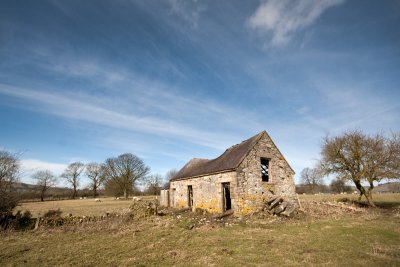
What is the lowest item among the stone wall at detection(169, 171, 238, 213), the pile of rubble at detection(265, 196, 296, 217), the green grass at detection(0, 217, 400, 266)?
the green grass at detection(0, 217, 400, 266)

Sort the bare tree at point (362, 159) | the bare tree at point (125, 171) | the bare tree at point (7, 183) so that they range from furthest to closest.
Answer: the bare tree at point (125, 171), the bare tree at point (362, 159), the bare tree at point (7, 183)

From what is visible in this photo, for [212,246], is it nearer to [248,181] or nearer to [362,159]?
[248,181]

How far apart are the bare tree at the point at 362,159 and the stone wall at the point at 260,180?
9414 mm

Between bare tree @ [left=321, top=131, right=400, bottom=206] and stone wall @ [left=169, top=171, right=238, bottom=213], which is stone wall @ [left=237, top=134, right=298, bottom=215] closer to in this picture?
stone wall @ [left=169, top=171, right=238, bottom=213]

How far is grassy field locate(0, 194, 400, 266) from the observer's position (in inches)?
297

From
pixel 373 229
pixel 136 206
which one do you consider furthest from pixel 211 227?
pixel 373 229

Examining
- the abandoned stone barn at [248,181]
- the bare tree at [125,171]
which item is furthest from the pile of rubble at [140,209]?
the bare tree at [125,171]

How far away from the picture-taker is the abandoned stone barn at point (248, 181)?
55.1 ft

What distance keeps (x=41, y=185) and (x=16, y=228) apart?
6383 cm

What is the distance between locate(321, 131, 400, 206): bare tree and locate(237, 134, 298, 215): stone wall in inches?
371

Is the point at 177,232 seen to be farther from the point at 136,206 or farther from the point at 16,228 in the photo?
the point at 16,228

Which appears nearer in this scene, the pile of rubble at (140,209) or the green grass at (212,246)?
the green grass at (212,246)

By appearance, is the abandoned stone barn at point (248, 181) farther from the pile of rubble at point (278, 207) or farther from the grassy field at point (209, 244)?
the grassy field at point (209, 244)

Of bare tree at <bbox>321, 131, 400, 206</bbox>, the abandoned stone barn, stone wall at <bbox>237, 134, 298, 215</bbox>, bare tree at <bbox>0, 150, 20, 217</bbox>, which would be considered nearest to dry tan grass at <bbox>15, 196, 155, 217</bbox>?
bare tree at <bbox>0, 150, 20, 217</bbox>
